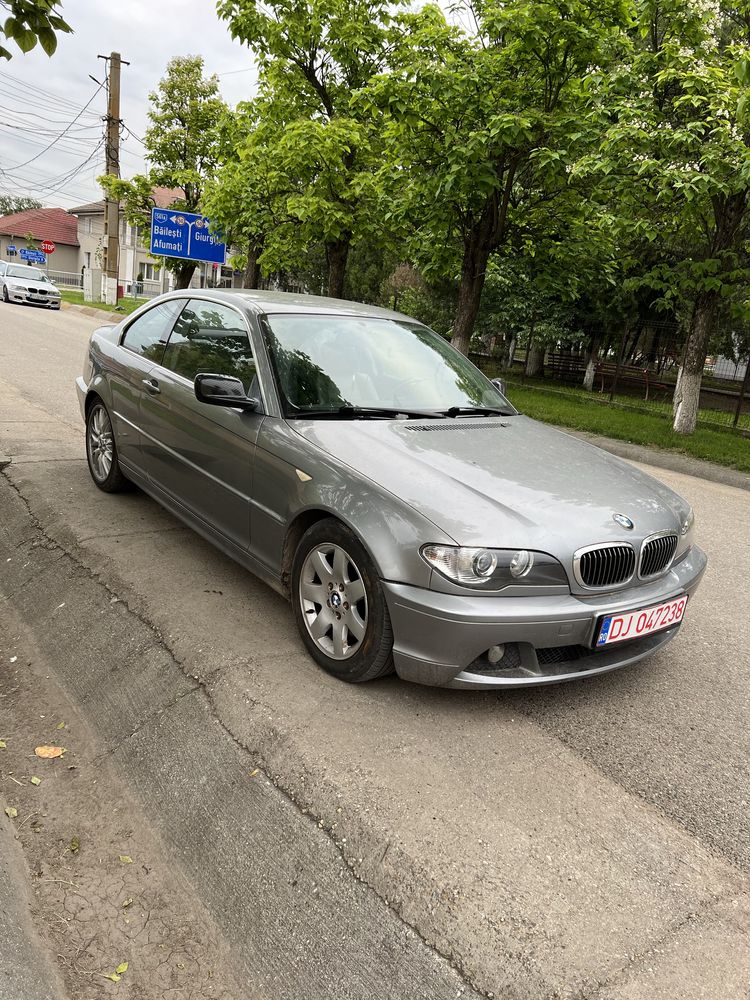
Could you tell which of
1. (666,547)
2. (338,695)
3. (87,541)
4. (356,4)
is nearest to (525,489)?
(666,547)

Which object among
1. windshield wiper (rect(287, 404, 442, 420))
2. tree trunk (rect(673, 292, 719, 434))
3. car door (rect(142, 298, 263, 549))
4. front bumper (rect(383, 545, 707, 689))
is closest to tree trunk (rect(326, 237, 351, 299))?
tree trunk (rect(673, 292, 719, 434))

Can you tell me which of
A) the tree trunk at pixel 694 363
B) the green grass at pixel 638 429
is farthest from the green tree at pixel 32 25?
the tree trunk at pixel 694 363

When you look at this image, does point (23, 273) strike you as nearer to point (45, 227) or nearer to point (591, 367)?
point (591, 367)

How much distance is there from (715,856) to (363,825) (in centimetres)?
113

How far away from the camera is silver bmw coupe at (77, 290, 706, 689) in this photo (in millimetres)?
2715

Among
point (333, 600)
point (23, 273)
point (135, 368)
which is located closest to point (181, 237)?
point (23, 273)

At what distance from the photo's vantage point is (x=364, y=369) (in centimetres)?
386

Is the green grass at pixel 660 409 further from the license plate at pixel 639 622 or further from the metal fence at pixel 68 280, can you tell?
the metal fence at pixel 68 280

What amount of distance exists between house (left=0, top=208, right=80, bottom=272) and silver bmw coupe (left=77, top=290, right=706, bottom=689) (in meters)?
72.5

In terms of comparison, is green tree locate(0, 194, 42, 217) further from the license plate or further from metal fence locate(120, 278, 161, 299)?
the license plate

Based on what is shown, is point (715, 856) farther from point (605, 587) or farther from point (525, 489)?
point (525, 489)

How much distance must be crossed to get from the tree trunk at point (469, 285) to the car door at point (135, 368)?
9161 mm

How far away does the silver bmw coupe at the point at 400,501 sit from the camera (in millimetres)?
2715

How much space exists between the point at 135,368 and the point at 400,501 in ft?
8.92
